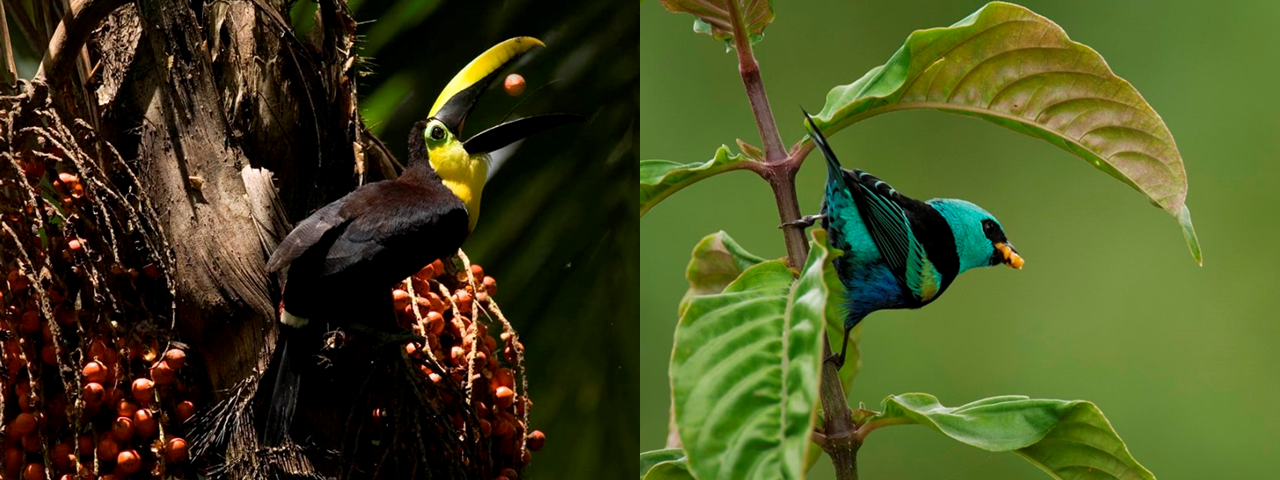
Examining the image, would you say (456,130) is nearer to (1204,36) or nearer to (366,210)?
(366,210)

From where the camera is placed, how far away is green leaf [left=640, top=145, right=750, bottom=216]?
92 centimetres

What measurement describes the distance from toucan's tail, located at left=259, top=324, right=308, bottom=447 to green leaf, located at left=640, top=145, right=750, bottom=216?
14.9 inches

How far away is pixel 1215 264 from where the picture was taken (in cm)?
139

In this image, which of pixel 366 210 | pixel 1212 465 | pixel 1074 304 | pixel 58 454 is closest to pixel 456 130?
pixel 366 210

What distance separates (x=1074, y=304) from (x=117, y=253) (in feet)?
4.04

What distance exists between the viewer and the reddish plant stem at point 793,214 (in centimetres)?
90

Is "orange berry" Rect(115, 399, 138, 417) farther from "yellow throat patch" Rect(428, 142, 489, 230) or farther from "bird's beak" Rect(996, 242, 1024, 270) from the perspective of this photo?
"bird's beak" Rect(996, 242, 1024, 270)

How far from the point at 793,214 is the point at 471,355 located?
0.99 ft

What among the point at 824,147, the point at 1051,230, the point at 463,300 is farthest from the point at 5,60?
the point at 1051,230

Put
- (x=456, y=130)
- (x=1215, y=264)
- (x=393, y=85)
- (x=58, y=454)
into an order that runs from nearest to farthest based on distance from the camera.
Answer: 1. (x=58, y=454)
2. (x=456, y=130)
3. (x=393, y=85)
4. (x=1215, y=264)

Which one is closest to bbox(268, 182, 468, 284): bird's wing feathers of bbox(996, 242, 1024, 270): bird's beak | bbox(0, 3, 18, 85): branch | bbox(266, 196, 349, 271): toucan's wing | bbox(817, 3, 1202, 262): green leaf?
bbox(266, 196, 349, 271): toucan's wing

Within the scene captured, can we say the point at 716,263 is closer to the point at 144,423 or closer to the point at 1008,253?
the point at 1008,253

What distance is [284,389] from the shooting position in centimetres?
71

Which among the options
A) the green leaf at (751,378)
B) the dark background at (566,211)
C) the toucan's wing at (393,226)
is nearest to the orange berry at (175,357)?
the toucan's wing at (393,226)
